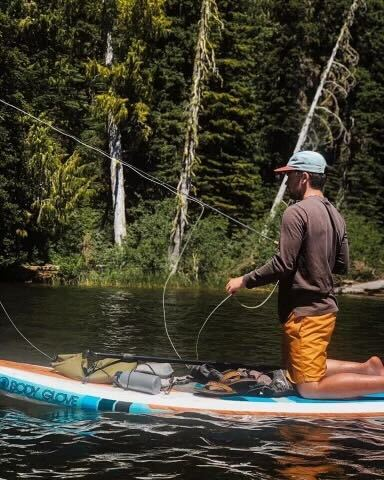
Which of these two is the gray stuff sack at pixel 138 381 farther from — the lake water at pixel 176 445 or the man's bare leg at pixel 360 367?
the man's bare leg at pixel 360 367

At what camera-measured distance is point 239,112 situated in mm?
28031

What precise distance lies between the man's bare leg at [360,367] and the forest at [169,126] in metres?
14.8

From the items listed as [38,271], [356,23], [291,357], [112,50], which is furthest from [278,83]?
[291,357]

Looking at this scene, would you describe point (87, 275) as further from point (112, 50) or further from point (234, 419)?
point (234, 419)

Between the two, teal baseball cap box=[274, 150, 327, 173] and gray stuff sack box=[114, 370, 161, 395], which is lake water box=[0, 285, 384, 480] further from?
teal baseball cap box=[274, 150, 327, 173]

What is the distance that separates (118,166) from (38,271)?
475 cm

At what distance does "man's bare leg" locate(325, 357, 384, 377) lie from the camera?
21.1 feet

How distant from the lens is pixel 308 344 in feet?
19.4

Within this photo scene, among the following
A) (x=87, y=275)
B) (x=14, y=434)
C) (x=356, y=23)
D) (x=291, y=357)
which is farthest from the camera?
(x=356, y=23)

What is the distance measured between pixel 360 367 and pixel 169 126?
21.9 metres

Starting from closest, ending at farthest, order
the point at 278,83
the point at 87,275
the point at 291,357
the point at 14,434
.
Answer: the point at 14,434 < the point at 291,357 < the point at 87,275 < the point at 278,83

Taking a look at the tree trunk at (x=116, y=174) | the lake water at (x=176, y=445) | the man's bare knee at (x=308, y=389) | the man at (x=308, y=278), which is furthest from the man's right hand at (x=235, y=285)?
the tree trunk at (x=116, y=174)

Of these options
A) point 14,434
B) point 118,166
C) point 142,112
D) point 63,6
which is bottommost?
point 14,434

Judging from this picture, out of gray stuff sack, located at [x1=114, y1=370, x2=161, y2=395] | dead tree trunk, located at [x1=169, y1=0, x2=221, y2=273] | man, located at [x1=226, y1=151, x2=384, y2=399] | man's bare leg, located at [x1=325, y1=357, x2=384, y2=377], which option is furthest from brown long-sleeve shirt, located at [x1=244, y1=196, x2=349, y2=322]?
dead tree trunk, located at [x1=169, y1=0, x2=221, y2=273]
